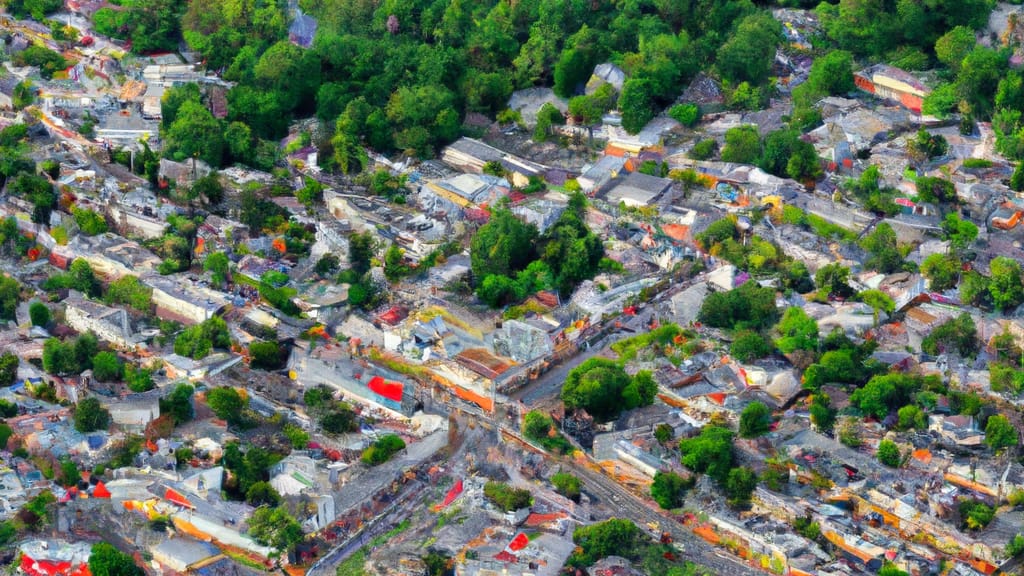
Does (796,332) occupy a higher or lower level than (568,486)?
higher

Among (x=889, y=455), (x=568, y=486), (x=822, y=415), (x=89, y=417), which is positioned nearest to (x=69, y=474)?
(x=89, y=417)

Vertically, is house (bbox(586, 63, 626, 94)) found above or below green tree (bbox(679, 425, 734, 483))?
above

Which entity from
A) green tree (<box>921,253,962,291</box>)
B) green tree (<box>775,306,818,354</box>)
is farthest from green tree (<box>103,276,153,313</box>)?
green tree (<box>921,253,962,291</box>)

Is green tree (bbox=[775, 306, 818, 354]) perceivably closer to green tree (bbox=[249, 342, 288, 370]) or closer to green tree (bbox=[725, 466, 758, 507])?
green tree (bbox=[725, 466, 758, 507])

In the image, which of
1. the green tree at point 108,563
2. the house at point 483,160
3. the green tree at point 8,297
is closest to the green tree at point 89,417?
the green tree at point 108,563

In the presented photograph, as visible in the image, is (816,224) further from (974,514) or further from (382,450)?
(382,450)
